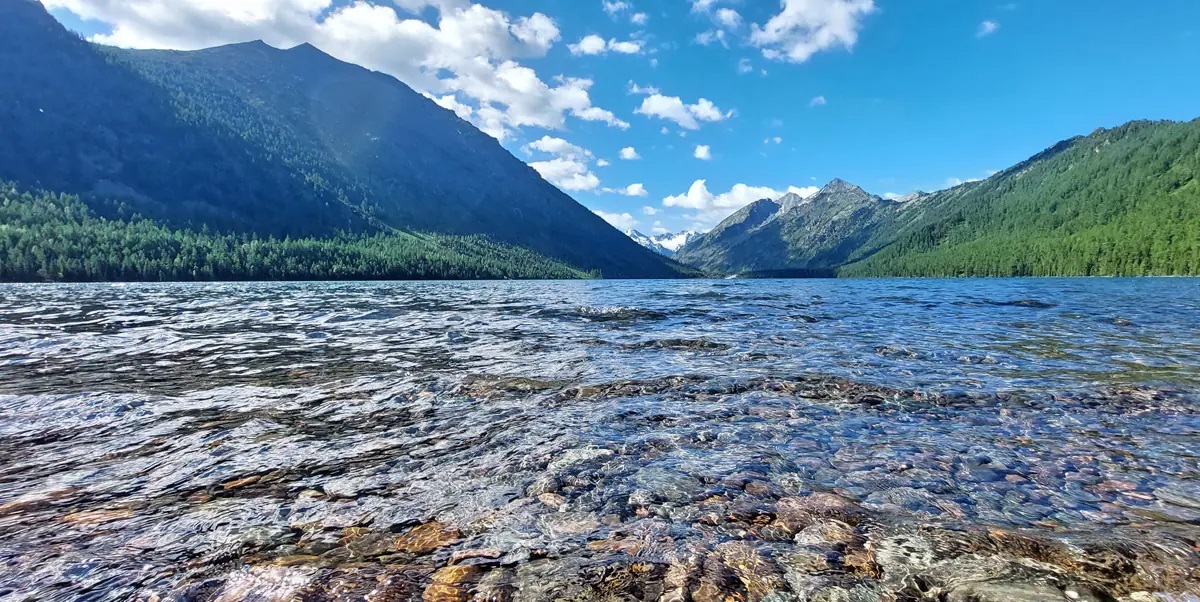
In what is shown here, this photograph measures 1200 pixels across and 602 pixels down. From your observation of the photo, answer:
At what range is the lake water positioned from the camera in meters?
5.21

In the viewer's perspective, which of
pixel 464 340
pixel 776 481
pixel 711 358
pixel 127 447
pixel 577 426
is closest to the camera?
pixel 776 481

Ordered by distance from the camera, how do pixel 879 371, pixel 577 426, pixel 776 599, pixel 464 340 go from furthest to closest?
pixel 464 340 → pixel 879 371 → pixel 577 426 → pixel 776 599

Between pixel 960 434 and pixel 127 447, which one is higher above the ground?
pixel 960 434

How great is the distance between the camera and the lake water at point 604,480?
→ 5.21m

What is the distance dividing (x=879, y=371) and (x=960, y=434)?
19.8ft

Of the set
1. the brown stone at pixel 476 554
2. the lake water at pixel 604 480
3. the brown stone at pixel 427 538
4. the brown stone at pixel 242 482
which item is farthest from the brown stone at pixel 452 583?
the brown stone at pixel 242 482

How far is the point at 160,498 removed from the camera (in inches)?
277

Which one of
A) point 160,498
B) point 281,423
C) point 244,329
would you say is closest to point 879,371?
point 281,423

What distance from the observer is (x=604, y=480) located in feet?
25.3

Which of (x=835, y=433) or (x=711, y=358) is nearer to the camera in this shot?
(x=835, y=433)

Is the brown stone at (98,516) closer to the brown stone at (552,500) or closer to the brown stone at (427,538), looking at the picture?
the brown stone at (427,538)

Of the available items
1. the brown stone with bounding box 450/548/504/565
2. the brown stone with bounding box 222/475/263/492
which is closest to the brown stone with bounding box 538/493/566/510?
the brown stone with bounding box 450/548/504/565

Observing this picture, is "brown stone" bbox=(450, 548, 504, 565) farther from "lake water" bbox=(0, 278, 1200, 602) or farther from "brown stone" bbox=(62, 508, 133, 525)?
"brown stone" bbox=(62, 508, 133, 525)

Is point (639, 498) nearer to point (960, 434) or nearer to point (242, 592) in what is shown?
point (242, 592)
